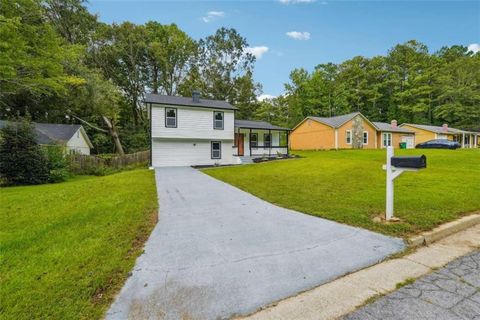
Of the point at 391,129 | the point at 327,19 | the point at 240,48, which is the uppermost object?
the point at 240,48

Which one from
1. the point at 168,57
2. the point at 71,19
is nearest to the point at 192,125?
the point at 168,57

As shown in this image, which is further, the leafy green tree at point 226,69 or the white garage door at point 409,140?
the leafy green tree at point 226,69

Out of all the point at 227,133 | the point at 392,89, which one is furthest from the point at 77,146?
the point at 392,89

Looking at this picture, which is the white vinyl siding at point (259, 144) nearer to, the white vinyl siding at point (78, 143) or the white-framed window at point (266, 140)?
the white-framed window at point (266, 140)

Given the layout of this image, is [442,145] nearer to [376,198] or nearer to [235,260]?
[376,198]

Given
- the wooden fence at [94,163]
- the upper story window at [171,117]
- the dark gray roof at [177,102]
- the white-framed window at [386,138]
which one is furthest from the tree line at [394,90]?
the wooden fence at [94,163]

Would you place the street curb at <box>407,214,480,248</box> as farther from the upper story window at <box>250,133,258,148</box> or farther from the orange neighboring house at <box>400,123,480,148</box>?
the orange neighboring house at <box>400,123,480,148</box>

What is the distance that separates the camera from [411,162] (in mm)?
4051

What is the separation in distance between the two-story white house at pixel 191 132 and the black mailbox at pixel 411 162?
14615 millimetres

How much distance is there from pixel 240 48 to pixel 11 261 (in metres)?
36.8

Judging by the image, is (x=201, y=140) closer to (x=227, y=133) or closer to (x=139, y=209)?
(x=227, y=133)

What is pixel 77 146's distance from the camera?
23.4 metres

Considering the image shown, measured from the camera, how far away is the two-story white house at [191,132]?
16578mm

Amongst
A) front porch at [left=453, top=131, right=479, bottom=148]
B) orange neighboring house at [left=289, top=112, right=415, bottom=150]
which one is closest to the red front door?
orange neighboring house at [left=289, top=112, right=415, bottom=150]
